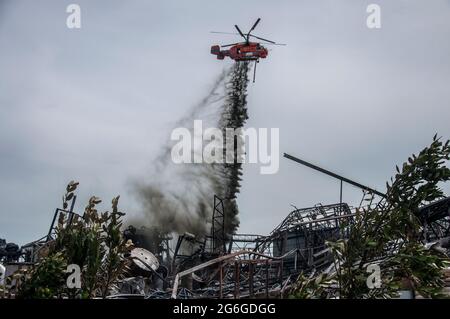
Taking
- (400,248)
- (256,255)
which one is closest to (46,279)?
(400,248)

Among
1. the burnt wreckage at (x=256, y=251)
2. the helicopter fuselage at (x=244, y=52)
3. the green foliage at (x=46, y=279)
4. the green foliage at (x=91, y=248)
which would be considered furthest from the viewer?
the helicopter fuselage at (x=244, y=52)

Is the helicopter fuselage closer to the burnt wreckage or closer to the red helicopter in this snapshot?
the red helicopter

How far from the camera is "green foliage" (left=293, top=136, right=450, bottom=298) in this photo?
10680 mm

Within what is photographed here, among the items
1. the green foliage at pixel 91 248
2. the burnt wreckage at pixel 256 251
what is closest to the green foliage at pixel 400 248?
the green foliage at pixel 91 248

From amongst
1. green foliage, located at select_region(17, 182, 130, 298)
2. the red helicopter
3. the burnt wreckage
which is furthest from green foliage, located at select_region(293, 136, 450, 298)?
the red helicopter

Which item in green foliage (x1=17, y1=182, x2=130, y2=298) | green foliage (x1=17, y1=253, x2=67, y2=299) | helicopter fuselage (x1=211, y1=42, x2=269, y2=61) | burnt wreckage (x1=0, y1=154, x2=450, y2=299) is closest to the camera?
green foliage (x1=17, y1=253, x2=67, y2=299)

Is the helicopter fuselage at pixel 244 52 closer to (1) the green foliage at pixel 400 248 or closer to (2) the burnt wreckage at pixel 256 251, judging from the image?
(2) the burnt wreckage at pixel 256 251

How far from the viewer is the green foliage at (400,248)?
35.0 ft

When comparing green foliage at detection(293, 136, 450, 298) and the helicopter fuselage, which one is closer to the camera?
green foliage at detection(293, 136, 450, 298)

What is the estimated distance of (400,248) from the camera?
11.7 meters

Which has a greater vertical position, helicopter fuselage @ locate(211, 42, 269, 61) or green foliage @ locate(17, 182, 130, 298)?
helicopter fuselage @ locate(211, 42, 269, 61)

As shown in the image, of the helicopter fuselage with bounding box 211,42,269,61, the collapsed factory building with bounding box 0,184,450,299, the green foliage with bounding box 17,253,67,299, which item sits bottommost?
the green foliage with bounding box 17,253,67,299
